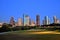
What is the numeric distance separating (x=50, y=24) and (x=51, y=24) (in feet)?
3.25

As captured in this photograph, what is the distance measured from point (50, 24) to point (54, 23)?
2631mm

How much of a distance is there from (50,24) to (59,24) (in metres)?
4.49

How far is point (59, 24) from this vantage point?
8462 centimetres

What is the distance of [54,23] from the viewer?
84.6 meters

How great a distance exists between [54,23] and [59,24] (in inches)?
87.7

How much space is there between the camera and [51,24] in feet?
269

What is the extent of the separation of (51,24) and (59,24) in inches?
184
